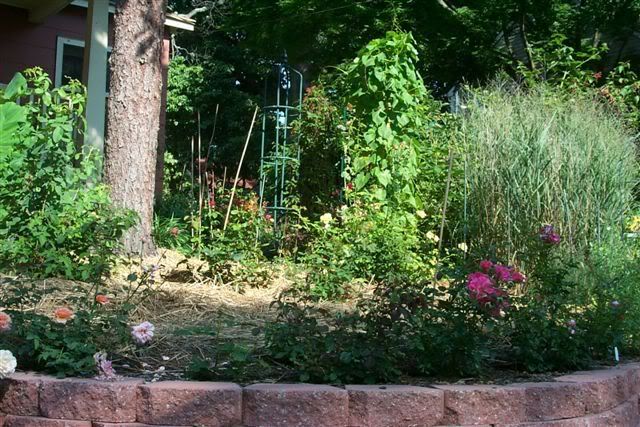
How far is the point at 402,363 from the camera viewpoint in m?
3.49

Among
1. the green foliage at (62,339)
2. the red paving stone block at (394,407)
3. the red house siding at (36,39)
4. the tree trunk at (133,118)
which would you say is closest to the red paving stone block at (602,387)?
the red paving stone block at (394,407)

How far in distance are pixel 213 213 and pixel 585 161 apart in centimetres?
314

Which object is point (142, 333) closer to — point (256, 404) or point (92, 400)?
point (92, 400)

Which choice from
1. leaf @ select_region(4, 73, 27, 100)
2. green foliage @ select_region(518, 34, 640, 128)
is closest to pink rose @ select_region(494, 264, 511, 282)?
leaf @ select_region(4, 73, 27, 100)

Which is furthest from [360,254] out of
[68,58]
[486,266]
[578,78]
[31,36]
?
[68,58]

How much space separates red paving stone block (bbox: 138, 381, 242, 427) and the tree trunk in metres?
3.43

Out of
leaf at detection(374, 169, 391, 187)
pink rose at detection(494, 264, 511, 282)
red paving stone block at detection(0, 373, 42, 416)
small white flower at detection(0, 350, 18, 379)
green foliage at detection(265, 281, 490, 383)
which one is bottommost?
red paving stone block at detection(0, 373, 42, 416)

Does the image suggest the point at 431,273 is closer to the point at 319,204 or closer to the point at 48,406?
the point at 319,204

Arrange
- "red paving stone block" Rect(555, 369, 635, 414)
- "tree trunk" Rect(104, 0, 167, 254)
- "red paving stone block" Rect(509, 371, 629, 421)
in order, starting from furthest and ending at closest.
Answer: "tree trunk" Rect(104, 0, 167, 254), "red paving stone block" Rect(555, 369, 635, 414), "red paving stone block" Rect(509, 371, 629, 421)

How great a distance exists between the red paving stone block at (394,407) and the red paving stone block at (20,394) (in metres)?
1.33

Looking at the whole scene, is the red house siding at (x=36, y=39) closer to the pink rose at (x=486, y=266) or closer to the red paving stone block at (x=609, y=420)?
the pink rose at (x=486, y=266)

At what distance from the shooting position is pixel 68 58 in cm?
1092

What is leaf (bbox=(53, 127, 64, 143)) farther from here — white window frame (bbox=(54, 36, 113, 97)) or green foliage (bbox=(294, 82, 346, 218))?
white window frame (bbox=(54, 36, 113, 97))

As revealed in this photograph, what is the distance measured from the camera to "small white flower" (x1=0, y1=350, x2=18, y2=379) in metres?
3.05
